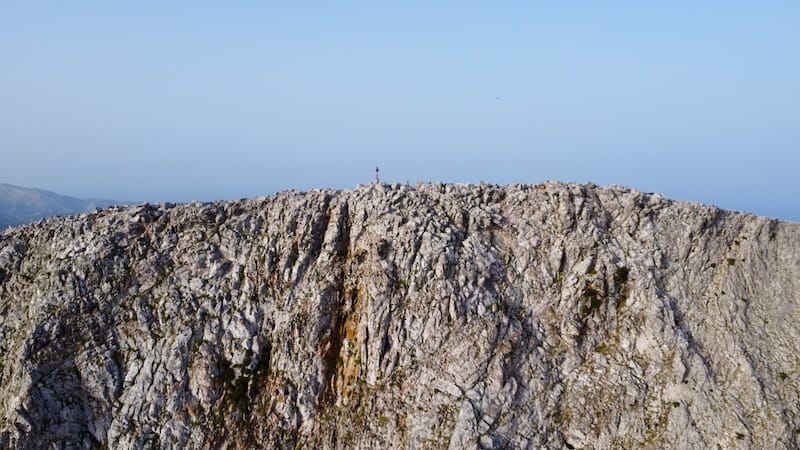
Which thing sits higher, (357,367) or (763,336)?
(763,336)

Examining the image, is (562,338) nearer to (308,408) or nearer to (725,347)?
(725,347)

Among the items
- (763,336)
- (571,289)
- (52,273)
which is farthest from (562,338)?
(52,273)

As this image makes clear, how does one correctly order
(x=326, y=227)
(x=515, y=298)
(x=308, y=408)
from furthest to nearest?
(x=326, y=227)
(x=515, y=298)
(x=308, y=408)

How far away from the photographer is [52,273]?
42.8 meters

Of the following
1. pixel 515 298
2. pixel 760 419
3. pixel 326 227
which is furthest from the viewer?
pixel 326 227

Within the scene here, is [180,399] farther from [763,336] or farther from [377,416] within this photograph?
[763,336]

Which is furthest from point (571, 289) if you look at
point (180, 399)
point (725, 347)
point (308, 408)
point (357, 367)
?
point (180, 399)

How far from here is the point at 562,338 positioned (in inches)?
1624

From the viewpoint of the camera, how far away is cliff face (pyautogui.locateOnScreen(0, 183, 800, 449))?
1500 inches

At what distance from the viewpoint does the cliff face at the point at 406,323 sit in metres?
38.1

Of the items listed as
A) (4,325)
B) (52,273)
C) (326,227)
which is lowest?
(4,325)

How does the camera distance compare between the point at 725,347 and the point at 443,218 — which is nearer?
the point at 725,347

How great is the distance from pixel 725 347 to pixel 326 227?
3086 centimetres

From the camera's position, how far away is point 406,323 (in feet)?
136
